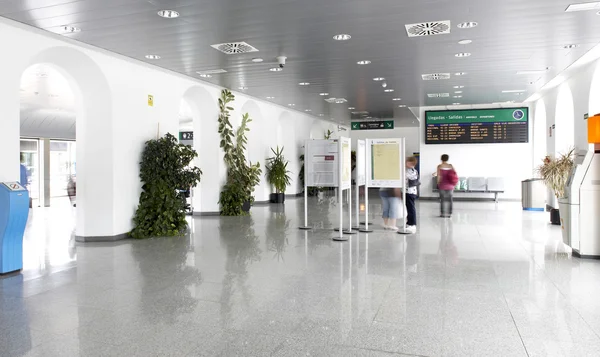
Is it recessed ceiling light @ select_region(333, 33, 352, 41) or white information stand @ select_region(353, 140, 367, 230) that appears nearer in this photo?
recessed ceiling light @ select_region(333, 33, 352, 41)

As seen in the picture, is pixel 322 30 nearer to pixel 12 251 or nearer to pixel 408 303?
pixel 408 303

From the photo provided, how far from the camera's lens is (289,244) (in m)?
7.41

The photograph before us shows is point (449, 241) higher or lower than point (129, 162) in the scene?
lower

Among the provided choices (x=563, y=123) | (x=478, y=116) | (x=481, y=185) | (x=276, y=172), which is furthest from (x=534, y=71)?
(x=276, y=172)

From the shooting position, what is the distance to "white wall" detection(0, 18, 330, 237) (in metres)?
6.00

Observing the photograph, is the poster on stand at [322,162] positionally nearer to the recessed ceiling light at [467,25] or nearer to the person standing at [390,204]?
the person standing at [390,204]

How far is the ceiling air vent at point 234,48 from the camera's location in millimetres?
7133

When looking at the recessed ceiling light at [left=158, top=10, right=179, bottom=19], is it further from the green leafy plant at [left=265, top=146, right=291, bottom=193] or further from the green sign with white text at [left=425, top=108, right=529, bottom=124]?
the green sign with white text at [left=425, top=108, right=529, bottom=124]

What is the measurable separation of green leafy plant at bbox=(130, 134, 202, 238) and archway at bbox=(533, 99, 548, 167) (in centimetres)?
1149

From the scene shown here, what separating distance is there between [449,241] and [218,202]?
6.22 m

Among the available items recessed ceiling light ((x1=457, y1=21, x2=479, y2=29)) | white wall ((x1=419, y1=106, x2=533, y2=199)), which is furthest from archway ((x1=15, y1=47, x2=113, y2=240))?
white wall ((x1=419, y1=106, x2=533, y2=199))

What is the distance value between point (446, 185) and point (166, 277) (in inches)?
308

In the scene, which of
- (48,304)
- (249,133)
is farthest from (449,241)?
(249,133)

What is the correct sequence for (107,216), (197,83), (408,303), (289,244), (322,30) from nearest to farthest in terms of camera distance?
(408,303), (322,30), (289,244), (107,216), (197,83)
